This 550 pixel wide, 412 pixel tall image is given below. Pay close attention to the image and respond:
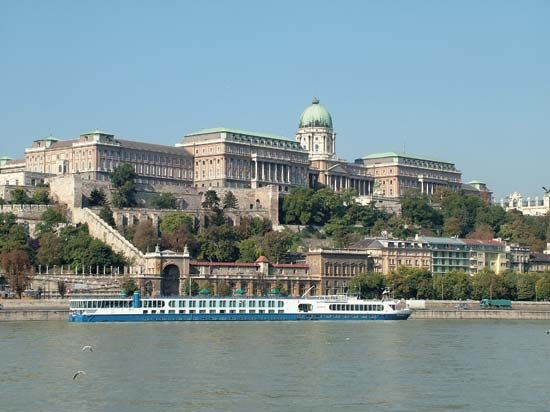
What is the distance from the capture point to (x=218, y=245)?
110 m

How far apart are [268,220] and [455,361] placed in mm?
66130

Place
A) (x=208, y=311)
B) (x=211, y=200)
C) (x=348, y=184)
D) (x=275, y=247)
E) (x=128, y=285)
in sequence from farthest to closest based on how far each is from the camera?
(x=348, y=184), (x=211, y=200), (x=275, y=247), (x=128, y=285), (x=208, y=311)

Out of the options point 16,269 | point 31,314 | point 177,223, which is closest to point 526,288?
point 177,223

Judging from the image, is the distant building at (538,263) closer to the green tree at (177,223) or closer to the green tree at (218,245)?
the green tree at (218,245)

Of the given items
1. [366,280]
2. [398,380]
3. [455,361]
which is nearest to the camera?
[398,380]

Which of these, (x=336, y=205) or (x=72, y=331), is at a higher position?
(x=336, y=205)

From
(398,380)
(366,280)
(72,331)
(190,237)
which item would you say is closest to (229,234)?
(190,237)

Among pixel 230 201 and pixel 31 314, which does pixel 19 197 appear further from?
pixel 31 314

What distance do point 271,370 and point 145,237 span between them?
57258mm

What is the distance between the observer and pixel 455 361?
55.5m

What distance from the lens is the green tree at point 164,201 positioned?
395ft

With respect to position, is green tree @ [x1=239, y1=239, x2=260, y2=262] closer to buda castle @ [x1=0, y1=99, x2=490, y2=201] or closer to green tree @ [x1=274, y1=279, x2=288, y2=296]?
green tree @ [x1=274, y1=279, x2=288, y2=296]

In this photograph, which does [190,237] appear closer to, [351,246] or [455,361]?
[351,246]

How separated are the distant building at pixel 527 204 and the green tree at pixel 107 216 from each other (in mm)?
78529
